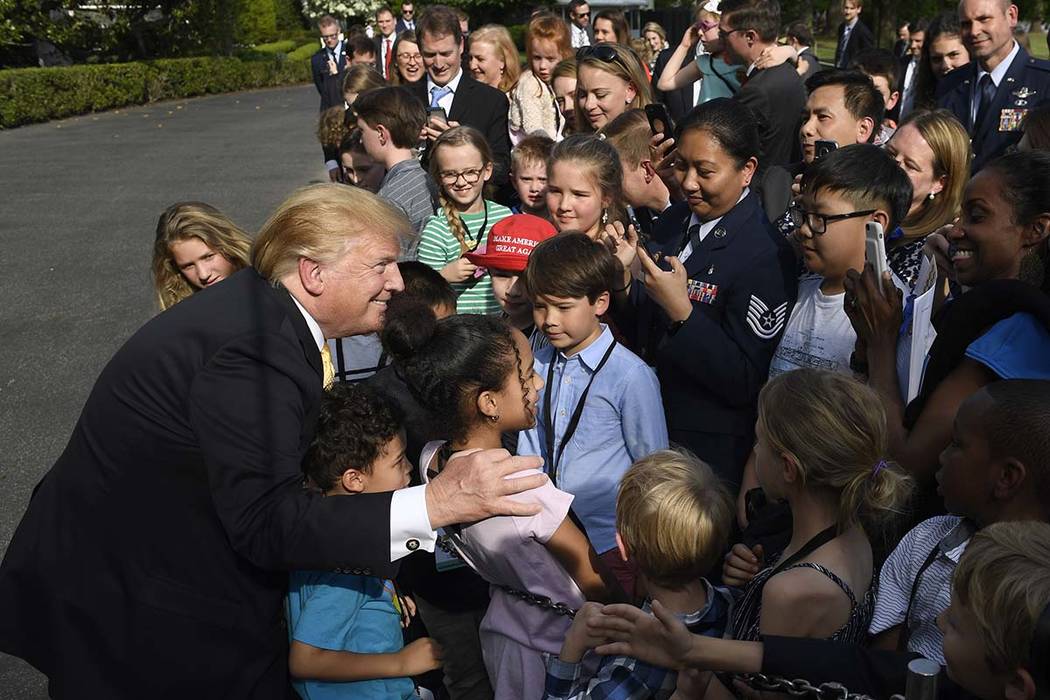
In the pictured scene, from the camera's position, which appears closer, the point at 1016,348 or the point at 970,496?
the point at 970,496

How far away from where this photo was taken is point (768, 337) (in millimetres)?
3387

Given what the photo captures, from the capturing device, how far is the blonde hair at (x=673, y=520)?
2412mm

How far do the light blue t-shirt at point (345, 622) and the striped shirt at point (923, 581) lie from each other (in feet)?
4.41

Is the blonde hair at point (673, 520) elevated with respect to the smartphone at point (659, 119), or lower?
lower

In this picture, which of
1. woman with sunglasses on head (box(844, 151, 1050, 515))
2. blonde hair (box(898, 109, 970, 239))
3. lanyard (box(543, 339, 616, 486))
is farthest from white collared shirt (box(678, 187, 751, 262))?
woman with sunglasses on head (box(844, 151, 1050, 515))

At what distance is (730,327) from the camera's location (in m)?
3.45

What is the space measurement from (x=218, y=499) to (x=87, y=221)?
461 inches

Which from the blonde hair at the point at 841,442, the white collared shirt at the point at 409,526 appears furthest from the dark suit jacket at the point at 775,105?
the white collared shirt at the point at 409,526

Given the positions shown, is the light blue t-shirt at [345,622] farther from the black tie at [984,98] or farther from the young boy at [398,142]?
the black tie at [984,98]

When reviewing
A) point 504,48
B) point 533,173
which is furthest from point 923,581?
point 504,48

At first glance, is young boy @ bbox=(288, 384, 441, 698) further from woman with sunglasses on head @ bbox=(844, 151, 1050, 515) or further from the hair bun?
woman with sunglasses on head @ bbox=(844, 151, 1050, 515)

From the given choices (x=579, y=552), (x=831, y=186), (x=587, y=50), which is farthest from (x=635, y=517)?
(x=587, y=50)

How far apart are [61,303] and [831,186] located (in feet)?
26.3

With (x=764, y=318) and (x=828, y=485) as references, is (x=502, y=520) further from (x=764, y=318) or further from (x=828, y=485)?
(x=764, y=318)
